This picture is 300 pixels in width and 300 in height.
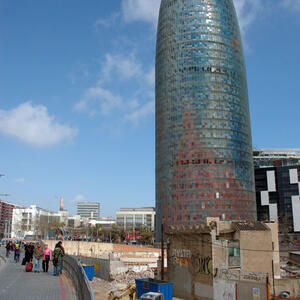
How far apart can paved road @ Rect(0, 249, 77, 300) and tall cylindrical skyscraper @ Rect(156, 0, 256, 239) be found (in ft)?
258

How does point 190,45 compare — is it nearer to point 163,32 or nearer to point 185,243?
point 163,32

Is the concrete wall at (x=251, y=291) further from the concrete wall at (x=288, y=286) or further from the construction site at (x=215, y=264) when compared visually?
the concrete wall at (x=288, y=286)

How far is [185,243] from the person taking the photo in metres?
35.7

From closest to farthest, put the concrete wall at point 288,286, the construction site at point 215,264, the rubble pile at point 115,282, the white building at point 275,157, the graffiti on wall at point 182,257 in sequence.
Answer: the construction site at point 215,264
the rubble pile at point 115,282
the graffiti on wall at point 182,257
the concrete wall at point 288,286
the white building at point 275,157

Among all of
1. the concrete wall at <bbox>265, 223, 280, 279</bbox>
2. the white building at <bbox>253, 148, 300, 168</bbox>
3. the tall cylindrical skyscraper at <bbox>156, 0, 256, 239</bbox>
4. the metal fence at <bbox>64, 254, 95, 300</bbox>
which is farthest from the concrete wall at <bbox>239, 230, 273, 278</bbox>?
the white building at <bbox>253, 148, 300, 168</bbox>

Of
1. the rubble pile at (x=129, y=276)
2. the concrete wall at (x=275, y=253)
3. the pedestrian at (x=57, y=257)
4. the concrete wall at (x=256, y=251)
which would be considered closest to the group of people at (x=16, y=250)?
the rubble pile at (x=129, y=276)

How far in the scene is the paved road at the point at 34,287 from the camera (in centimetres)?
1678

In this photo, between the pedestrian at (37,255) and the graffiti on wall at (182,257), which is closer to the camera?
the pedestrian at (37,255)

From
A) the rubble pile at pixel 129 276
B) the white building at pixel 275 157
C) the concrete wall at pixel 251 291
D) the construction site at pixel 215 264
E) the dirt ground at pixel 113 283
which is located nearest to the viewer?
the concrete wall at pixel 251 291

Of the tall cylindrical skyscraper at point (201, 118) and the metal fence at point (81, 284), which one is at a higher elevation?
the tall cylindrical skyscraper at point (201, 118)

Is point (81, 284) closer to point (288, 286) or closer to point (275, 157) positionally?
point (288, 286)

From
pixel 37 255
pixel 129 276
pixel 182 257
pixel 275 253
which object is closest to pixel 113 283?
pixel 129 276

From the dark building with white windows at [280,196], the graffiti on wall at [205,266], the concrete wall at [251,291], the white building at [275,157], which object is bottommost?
the concrete wall at [251,291]

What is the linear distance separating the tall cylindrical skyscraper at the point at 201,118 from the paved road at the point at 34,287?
78748mm
